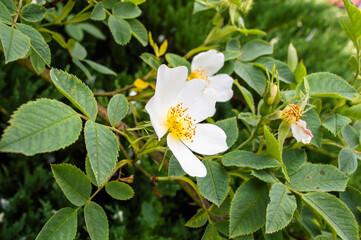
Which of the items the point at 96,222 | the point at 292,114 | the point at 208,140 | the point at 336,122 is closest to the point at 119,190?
the point at 96,222

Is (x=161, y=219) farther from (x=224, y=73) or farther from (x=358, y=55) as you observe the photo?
(x=358, y=55)

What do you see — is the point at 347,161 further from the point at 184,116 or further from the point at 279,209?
the point at 184,116

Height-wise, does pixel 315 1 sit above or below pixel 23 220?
above

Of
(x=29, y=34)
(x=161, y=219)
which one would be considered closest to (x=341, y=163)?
(x=161, y=219)

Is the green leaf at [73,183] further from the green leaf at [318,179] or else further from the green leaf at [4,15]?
the green leaf at [318,179]

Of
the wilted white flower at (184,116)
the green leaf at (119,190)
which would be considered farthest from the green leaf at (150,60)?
the green leaf at (119,190)

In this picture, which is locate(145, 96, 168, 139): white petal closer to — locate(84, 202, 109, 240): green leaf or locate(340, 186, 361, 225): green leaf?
locate(84, 202, 109, 240): green leaf
